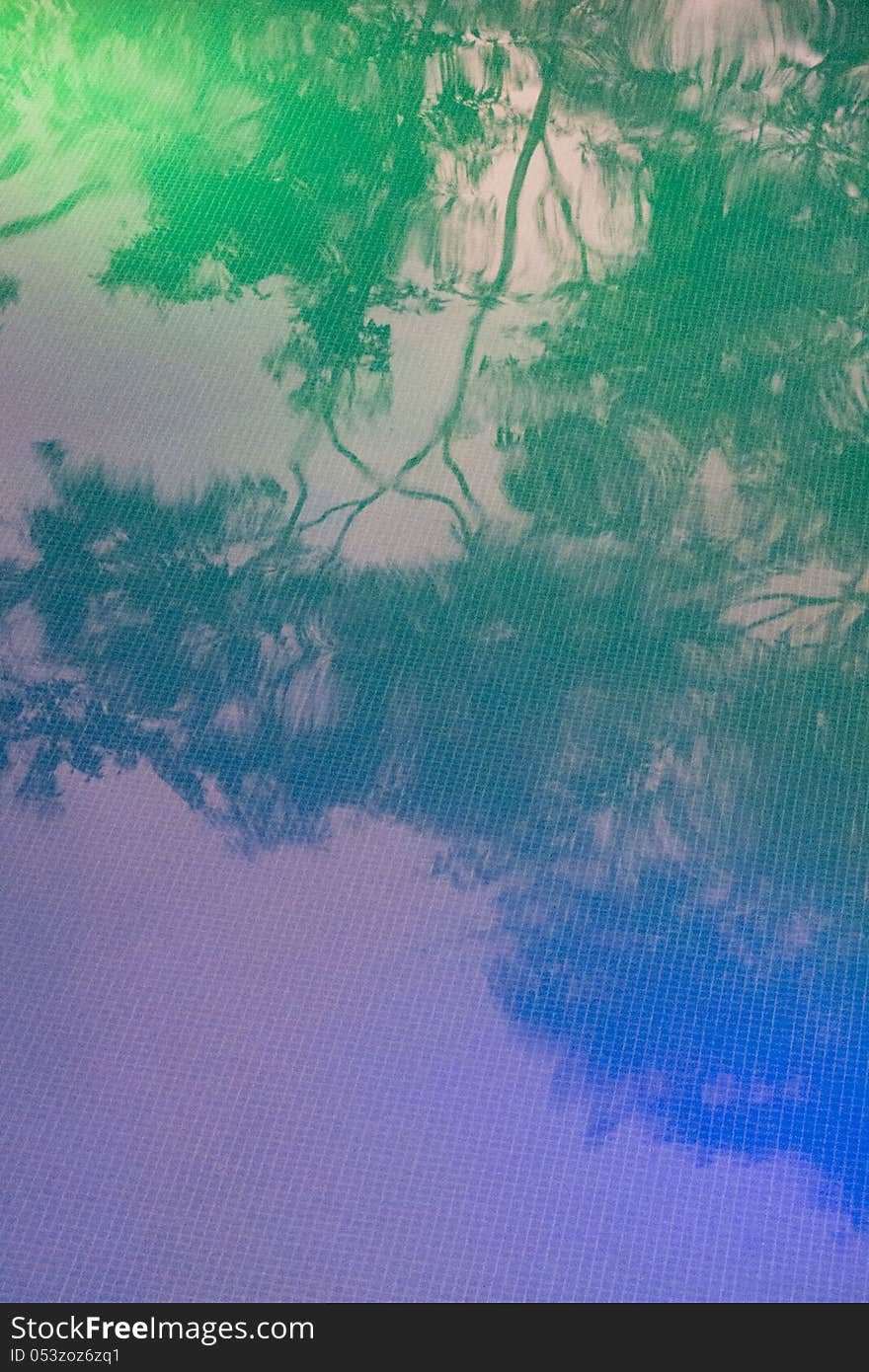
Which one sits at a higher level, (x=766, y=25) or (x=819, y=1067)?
(x=766, y=25)

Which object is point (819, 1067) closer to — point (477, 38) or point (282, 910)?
point (282, 910)

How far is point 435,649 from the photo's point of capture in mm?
2857

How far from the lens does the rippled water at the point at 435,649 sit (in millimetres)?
2283

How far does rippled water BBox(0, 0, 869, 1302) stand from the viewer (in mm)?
2283

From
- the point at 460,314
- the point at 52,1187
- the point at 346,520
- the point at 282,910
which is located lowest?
the point at 52,1187

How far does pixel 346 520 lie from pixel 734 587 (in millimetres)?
864

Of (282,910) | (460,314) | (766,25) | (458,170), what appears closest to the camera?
(282,910)

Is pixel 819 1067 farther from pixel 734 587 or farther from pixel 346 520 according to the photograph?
pixel 346 520

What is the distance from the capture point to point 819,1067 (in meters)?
2.36

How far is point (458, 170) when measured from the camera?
3.69 metres

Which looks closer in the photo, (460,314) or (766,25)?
(460,314)
